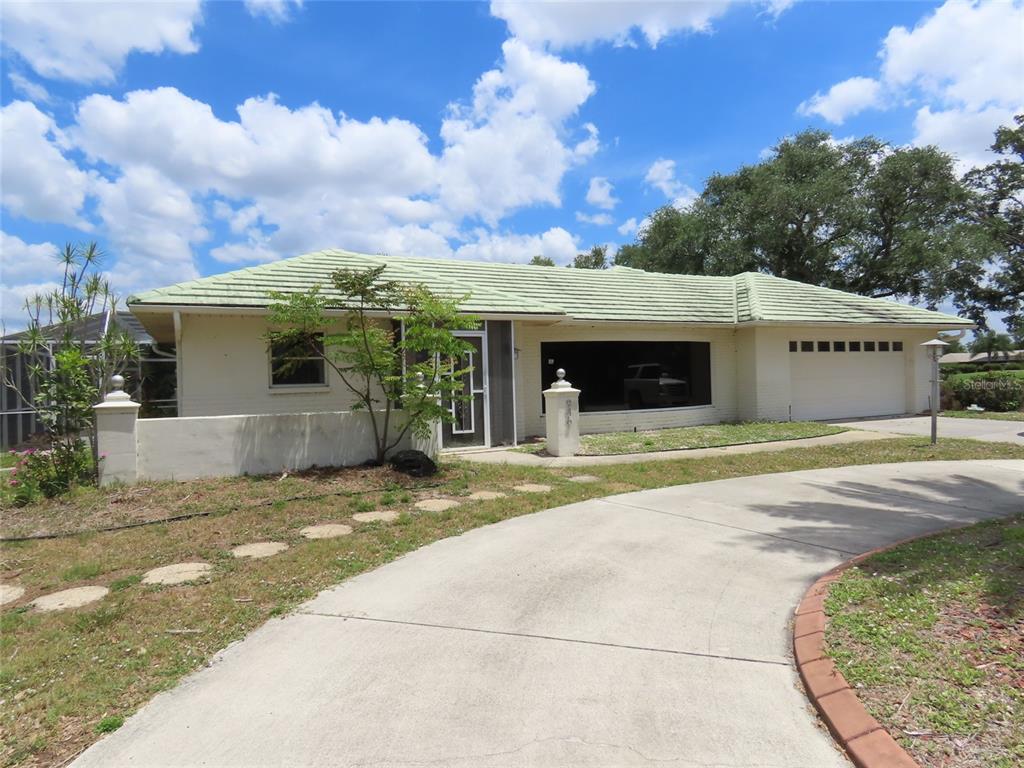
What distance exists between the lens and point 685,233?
34469 millimetres

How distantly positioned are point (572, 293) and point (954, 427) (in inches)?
417

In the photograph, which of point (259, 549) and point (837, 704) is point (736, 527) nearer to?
point (837, 704)

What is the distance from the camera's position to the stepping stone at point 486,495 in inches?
329

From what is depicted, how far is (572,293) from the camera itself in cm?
1667

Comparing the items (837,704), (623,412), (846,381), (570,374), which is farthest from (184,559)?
(846,381)

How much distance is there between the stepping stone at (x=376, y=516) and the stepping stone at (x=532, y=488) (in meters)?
1.98

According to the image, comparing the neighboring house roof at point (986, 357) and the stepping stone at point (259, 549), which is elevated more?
the neighboring house roof at point (986, 357)

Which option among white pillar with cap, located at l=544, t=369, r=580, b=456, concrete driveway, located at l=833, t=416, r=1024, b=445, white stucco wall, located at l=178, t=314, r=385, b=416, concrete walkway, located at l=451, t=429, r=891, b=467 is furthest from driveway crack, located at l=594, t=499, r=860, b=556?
concrete driveway, located at l=833, t=416, r=1024, b=445

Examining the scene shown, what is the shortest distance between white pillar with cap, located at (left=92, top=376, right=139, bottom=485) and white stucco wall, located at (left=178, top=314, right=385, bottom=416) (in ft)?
9.03

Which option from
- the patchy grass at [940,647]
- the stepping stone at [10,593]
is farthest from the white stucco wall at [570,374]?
the patchy grass at [940,647]

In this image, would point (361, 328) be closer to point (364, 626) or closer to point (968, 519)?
point (364, 626)

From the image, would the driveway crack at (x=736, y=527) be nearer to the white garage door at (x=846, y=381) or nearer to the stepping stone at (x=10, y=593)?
the stepping stone at (x=10, y=593)

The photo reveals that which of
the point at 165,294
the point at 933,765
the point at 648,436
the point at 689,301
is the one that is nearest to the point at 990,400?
the point at 689,301

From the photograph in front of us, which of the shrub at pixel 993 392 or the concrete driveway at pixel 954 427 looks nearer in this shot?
the concrete driveway at pixel 954 427
